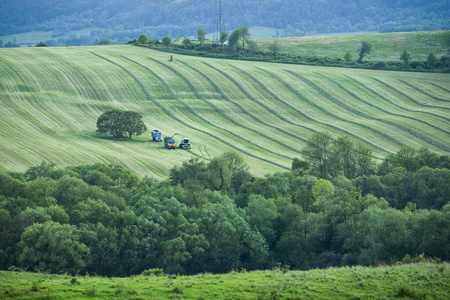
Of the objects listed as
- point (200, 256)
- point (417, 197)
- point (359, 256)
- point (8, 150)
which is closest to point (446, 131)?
point (417, 197)

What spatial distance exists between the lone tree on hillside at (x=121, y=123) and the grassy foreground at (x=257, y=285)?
61.1 m

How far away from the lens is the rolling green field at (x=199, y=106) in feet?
268

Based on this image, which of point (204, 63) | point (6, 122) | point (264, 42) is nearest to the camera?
point (6, 122)

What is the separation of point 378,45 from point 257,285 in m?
154

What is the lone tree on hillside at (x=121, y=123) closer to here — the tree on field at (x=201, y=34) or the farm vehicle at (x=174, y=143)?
the farm vehicle at (x=174, y=143)

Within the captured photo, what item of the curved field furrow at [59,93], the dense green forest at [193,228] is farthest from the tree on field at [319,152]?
the curved field furrow at [59,93]

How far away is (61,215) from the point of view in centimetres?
4253

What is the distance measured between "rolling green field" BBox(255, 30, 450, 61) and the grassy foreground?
132327 mm

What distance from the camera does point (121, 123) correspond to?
90500 mm

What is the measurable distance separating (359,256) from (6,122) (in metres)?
69.8

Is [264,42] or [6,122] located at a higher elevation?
[264,42]

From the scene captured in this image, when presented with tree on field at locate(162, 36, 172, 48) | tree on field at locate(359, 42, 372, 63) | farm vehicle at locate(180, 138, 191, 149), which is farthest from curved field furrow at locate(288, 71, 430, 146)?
tree on field at locate(162, 36, 172, 48)

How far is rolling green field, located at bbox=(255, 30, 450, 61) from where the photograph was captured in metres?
156

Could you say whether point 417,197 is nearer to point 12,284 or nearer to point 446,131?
point 446,131
